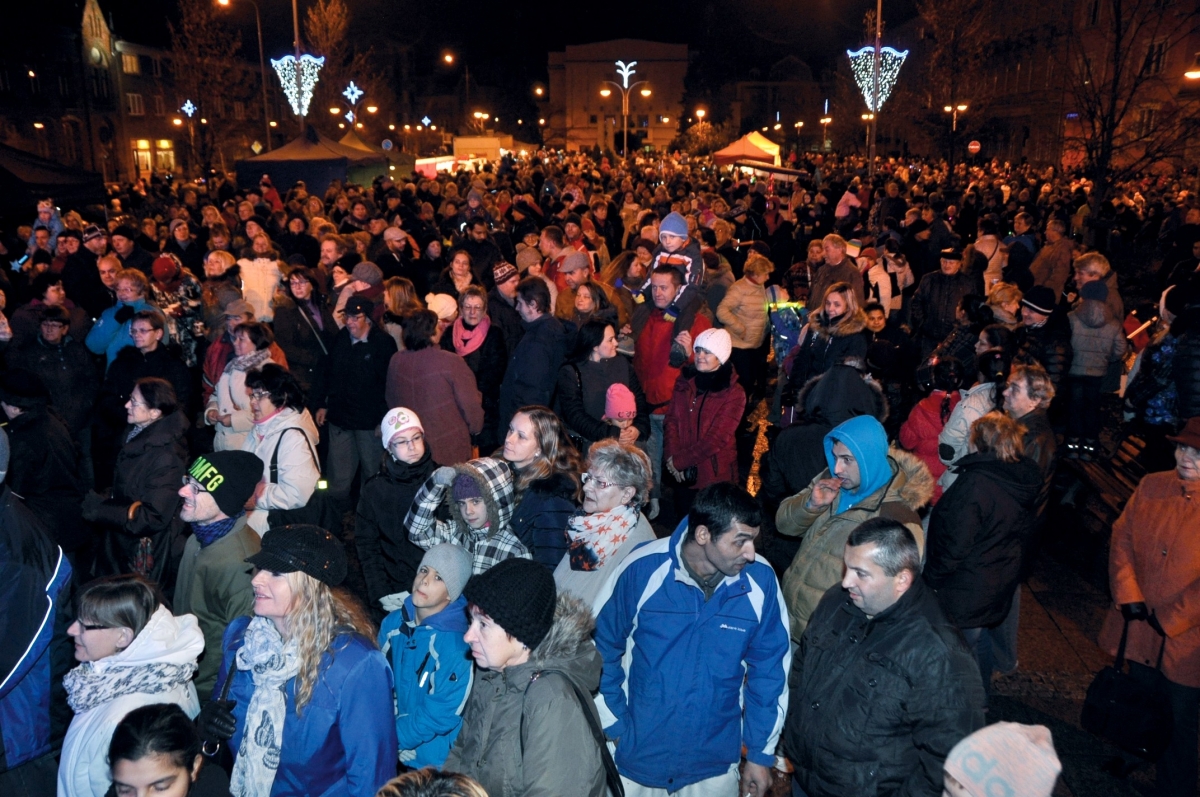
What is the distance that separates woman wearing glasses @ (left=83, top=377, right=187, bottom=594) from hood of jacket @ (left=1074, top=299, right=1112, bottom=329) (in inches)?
288

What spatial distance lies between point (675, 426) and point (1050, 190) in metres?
20.6

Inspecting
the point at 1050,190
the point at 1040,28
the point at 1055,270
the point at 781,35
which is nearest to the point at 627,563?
the point at 1055,270

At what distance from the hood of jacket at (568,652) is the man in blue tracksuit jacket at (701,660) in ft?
1.73

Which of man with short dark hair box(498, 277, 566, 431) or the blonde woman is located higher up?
man with short dark hair box(498, 277, 566, 431)

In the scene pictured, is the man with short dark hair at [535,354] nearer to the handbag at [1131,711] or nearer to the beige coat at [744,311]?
the beige coat at [744,311]

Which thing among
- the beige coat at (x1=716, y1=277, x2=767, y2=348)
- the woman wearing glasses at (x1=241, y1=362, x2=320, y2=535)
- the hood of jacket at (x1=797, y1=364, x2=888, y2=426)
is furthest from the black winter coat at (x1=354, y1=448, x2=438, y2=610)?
the beige coat at (x1=716, y1=277, x2=767, y2=348)

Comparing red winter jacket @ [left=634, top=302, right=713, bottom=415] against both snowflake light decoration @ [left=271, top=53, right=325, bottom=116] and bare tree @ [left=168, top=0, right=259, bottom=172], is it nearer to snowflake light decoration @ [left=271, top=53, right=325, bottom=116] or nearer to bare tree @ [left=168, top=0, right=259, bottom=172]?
snowflake light decoration @ [left=271, top=53, right=325, bottom=116]

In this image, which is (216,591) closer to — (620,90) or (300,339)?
(300,339)

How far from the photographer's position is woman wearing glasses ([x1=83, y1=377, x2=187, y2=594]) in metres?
4.44

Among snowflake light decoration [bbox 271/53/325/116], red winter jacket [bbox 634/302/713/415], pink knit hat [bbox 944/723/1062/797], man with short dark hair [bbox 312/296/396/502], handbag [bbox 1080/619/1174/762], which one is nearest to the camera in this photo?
pink knit hat [bbox 944/723/1062/797]

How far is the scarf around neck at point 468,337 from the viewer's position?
7.26 metres

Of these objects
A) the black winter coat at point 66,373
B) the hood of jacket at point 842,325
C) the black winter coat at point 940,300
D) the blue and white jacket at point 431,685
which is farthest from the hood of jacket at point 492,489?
the black winter coat at point 940,300

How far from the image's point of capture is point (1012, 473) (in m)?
4.15

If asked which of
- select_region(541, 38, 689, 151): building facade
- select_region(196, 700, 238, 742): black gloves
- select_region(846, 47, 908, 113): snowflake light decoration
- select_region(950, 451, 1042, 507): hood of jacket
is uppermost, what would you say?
select_region(541, 38, 689, 151): building facade
